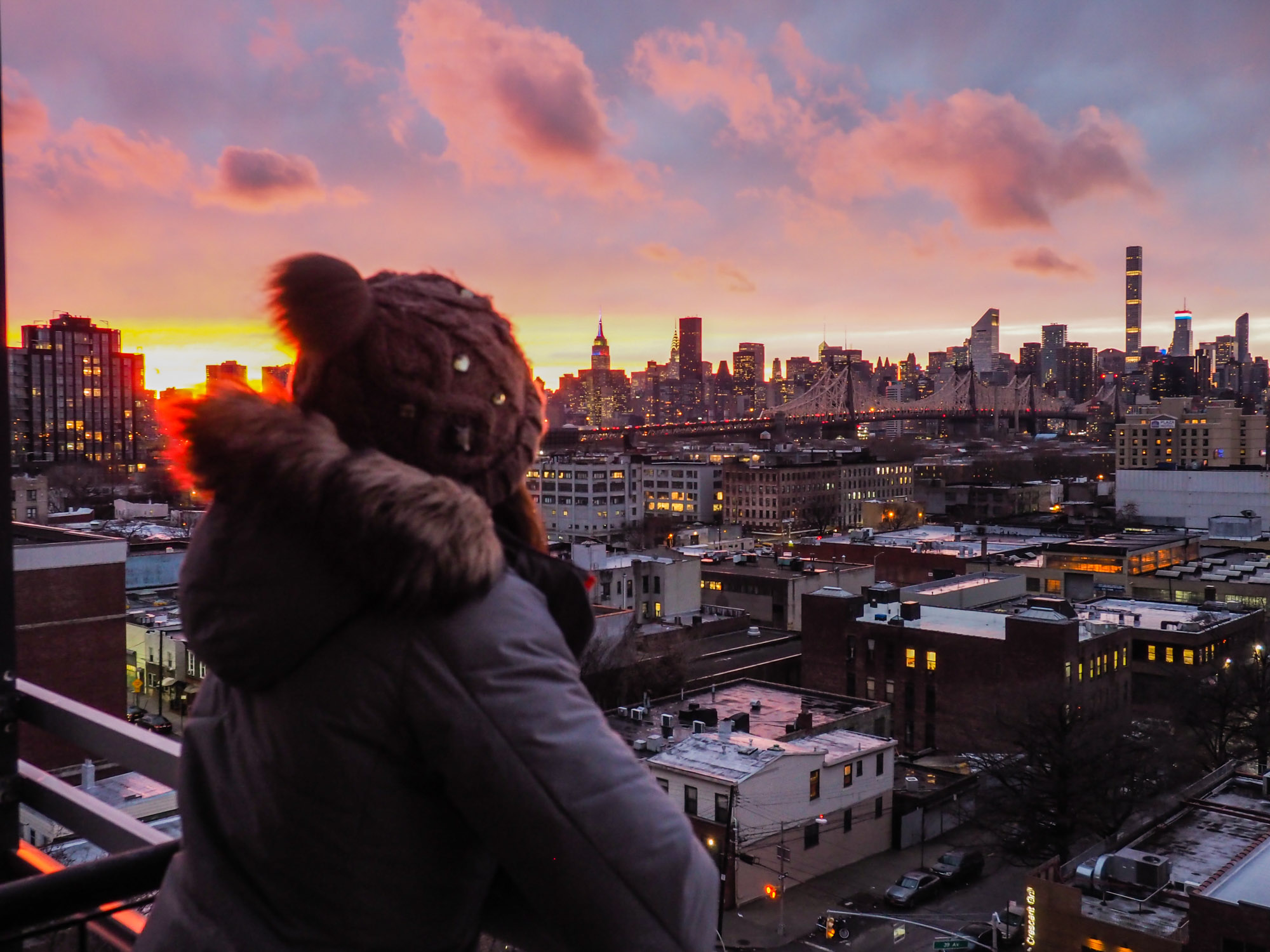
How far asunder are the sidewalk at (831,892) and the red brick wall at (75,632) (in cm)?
583

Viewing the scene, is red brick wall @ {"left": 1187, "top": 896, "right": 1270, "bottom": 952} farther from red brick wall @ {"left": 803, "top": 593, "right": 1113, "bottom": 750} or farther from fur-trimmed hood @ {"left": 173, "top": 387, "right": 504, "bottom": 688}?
fur-trimmed hood @ {"left": 173, "top": 387, "right": 504, "bottom": 688}

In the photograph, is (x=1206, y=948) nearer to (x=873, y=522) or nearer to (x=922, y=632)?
(x=922, y=632)

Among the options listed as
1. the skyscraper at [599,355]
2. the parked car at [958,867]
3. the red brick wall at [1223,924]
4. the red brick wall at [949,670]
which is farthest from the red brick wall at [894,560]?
the skyscraper at [599,355]

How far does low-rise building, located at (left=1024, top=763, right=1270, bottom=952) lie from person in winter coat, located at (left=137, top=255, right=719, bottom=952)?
27.7 ft

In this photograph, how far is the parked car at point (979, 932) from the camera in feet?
33.4

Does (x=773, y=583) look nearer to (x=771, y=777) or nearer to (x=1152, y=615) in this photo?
(x=1152, y=615)

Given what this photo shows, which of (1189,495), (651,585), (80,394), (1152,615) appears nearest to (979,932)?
(1152,615)

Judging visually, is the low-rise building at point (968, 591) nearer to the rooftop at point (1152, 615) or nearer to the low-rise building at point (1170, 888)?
the rooftop at point (1152, 615)

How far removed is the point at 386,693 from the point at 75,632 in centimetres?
897

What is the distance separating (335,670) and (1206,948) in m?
8.78

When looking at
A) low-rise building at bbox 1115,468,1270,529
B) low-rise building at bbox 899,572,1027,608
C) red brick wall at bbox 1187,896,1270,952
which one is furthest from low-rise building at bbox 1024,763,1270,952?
low-rise building at bbox 1115,468,1270,529

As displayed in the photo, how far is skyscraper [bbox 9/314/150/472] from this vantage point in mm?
46188

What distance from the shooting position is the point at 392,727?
74cm

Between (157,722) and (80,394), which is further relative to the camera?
(80,394)
